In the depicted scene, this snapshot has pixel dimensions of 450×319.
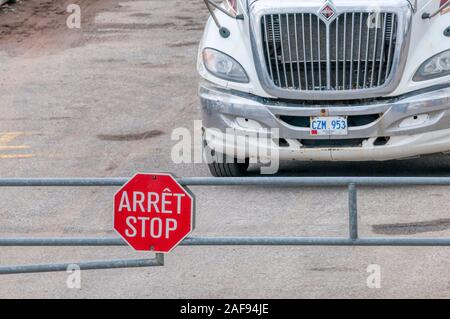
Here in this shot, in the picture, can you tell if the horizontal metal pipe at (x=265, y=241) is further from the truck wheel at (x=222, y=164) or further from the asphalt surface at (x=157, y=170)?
the truck wheel at (x=222, y=164)

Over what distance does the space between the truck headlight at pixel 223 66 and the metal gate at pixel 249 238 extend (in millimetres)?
4030

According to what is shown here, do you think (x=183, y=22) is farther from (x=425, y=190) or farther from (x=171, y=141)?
(x=425, y=190)

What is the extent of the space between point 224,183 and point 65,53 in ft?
41.4

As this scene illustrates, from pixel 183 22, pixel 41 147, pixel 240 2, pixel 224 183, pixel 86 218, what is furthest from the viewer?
pixel 183 22

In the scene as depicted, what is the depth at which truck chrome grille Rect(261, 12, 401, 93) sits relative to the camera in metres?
13.5

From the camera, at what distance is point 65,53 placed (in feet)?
71.6

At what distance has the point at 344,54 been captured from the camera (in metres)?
13.6

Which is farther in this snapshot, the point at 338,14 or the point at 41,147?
the point at 41,147

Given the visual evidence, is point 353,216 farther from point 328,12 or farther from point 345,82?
point 328,12

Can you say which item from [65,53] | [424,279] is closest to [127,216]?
[424,279]

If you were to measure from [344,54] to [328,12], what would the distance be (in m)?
0.43
